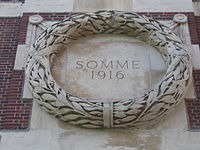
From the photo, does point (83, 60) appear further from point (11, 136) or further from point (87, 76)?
point (11, 136)

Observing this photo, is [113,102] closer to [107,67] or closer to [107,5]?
[107,67]

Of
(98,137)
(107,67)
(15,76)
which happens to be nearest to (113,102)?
(98,137)

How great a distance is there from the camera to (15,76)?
7496 millimetres

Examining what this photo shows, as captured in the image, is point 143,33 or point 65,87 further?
point 143,33

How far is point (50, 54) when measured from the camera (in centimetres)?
745

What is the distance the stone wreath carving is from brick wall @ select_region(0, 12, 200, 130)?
0.32 meters

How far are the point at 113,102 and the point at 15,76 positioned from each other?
1.96m

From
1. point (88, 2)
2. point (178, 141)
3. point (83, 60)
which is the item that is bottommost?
point (178, 141)

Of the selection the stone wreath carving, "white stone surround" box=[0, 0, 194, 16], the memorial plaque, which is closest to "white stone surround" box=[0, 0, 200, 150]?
the stone wreath carving

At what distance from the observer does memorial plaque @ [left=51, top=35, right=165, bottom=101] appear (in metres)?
7.18

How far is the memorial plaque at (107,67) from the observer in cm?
718

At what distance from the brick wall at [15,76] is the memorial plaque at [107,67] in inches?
28.1

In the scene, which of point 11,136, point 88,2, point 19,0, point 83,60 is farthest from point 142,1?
point 11,136

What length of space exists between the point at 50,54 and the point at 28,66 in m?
0.47
